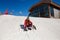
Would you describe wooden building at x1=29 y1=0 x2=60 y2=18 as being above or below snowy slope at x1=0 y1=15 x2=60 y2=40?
above

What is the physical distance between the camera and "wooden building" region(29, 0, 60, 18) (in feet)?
65.9

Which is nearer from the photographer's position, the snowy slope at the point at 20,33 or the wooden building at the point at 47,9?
the snowy slope at the point at 20,33

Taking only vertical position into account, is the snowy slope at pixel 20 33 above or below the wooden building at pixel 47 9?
below

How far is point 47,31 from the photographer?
10.8 m

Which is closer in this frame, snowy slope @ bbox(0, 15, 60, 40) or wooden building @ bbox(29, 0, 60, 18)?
snowy slope @ bbox(0, 15, 60, 40)

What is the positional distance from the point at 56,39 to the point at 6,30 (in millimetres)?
3326

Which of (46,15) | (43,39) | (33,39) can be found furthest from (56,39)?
(46,15)

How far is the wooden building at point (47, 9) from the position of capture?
20094mm

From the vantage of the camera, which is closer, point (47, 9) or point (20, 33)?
point (20, 33)

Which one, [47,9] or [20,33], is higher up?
[47,9]

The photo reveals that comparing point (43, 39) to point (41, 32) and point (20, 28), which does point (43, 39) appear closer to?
point (41, 32)

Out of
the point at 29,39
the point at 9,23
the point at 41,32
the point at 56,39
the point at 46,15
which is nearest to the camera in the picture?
the point at 29,39

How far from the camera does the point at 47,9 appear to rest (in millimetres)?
20094

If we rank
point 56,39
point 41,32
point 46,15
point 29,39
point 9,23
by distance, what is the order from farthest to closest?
point 46,15
point 9,23
point 41,32
point 56,39
point 29,39
